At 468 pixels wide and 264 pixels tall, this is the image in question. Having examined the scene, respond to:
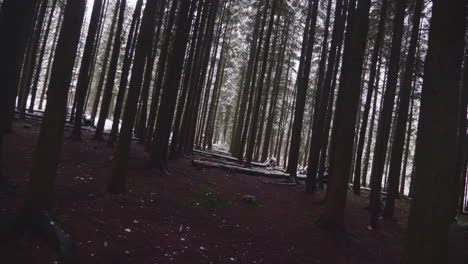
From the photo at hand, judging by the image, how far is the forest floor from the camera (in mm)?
4422

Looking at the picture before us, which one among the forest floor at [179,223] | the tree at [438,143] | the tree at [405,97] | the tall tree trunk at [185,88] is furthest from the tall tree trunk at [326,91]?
the tree at [438,143]

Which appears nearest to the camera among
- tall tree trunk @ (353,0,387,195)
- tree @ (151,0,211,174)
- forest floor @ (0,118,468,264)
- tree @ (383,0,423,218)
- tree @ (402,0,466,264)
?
tree @ (402,0,466,264)

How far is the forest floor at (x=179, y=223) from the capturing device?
4422 millimetres

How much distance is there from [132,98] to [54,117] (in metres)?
2.73

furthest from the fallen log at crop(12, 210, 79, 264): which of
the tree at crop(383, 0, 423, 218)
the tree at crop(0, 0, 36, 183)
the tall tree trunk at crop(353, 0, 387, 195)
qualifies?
the tall tree trunk at crop(353, 0, 387, 195)

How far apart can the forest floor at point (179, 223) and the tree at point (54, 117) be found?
61cm

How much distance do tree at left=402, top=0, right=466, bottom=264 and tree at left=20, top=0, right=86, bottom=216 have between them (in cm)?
491

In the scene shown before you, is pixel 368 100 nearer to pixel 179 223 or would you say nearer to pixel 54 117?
pixel 179 223

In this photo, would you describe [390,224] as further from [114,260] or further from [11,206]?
[11,206]

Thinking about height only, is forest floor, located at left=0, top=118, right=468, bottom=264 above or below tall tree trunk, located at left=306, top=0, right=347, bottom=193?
below

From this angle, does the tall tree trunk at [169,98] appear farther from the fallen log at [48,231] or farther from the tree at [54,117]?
the fallen log at [48,231]

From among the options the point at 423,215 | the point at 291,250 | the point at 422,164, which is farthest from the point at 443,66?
the point at 291,250

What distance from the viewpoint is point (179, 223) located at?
595cm

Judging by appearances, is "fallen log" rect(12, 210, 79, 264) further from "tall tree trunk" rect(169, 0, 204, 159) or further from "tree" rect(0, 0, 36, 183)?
"tall tree trunk" rect(169, 0, 204, 159)
